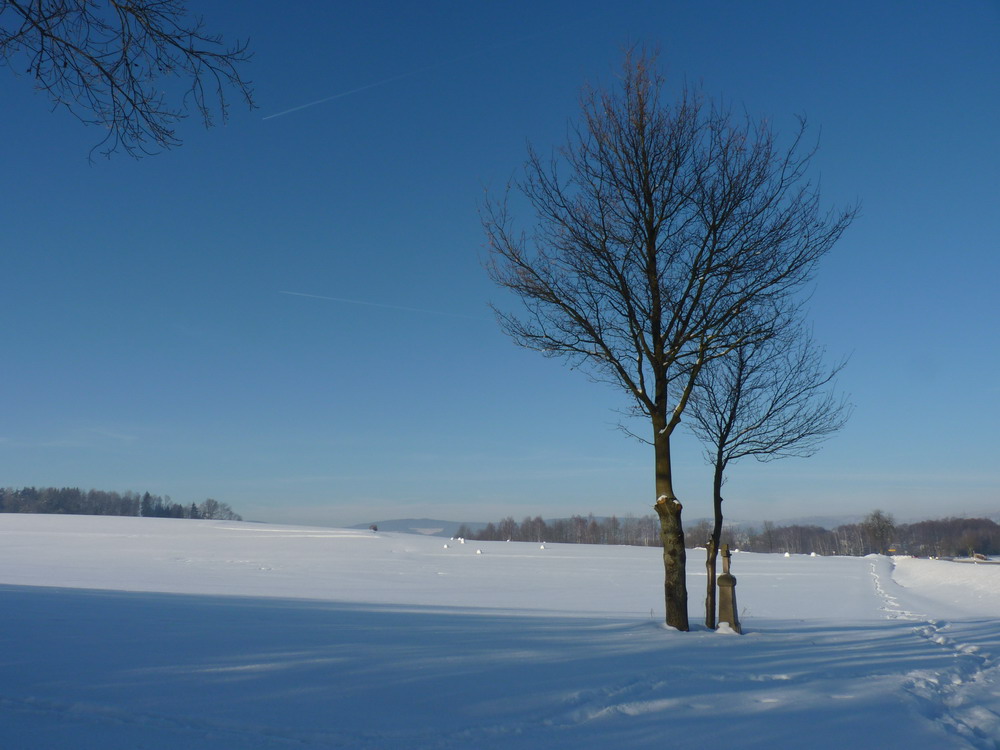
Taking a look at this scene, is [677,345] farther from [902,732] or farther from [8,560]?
[8,560]

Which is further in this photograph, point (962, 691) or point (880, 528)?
point (880, 528)

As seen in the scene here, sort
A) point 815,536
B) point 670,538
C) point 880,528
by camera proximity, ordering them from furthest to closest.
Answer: point 815,536 → point 880,528 → point 670,538

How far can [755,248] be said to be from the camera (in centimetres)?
846

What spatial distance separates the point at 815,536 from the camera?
134000 millimetres

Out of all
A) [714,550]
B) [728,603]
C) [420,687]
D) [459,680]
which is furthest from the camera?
[714,550]

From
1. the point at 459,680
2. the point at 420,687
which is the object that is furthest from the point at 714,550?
the point at 420,687

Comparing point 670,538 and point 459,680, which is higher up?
point 670,538

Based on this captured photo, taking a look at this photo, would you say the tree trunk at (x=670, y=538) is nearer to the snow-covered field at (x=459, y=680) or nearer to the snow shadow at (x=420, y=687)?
the snow-covered field at (x=459, y=680)

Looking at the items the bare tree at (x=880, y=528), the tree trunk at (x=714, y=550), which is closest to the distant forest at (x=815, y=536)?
the bare tree at (x=880, y=528)

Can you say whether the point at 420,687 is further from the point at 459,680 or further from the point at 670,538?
the point at 670,538

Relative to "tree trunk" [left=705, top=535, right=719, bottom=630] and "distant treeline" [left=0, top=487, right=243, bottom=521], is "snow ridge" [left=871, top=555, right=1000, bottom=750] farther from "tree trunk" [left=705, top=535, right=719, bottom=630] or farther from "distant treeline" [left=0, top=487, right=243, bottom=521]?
"distant treeline" [left=0, top=487, right=243, bottom=521]

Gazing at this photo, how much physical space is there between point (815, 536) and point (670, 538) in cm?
14448

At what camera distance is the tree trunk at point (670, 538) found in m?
8.02

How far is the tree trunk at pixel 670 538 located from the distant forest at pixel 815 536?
9702 centimetres
